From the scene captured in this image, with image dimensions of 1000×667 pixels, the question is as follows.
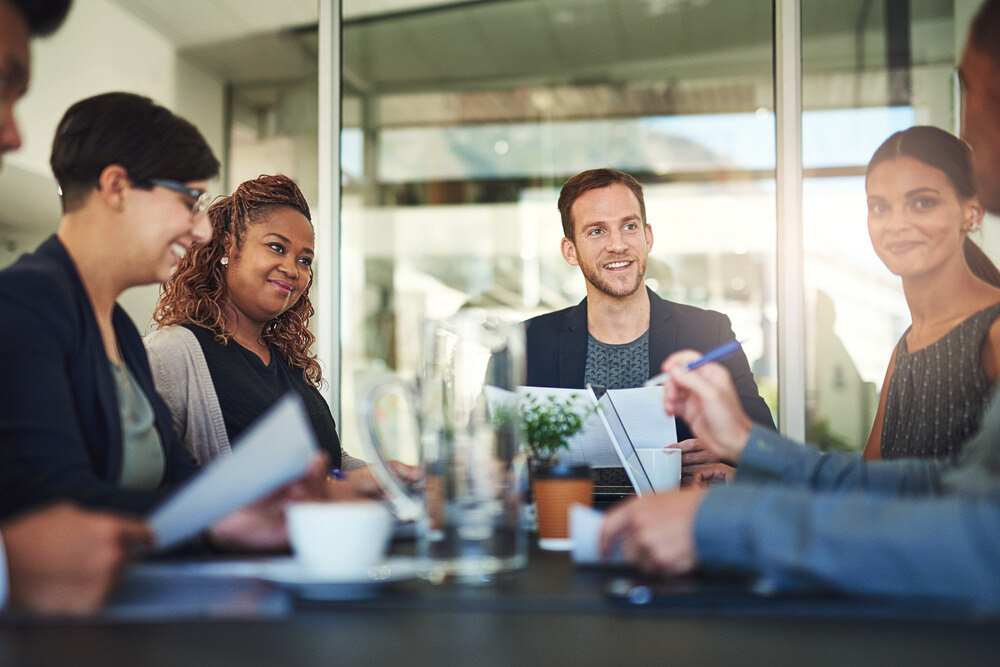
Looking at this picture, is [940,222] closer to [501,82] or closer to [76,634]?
[76,634]

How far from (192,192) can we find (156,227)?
9 cm

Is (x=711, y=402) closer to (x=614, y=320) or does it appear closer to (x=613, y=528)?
(x=613, y=528)

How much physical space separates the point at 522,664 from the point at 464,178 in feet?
22.5

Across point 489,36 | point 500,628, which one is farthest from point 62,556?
point 489,36

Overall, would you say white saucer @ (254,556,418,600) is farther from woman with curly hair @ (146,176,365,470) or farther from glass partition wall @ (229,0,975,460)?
glass partition wall @ (229,0,975,460)

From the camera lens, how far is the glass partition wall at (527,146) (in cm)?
538

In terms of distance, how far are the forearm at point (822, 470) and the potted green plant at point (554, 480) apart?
0.25m

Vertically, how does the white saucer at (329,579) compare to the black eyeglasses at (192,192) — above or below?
below

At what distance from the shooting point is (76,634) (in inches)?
28.9

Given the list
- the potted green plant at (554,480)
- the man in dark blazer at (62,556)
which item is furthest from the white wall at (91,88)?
the man in dark blazer at (62,556)

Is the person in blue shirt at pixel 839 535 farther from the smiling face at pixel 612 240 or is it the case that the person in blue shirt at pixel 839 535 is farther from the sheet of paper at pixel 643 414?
the smiling face at pixel 612 240

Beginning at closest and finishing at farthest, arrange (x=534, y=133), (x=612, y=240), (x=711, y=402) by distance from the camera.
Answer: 1. (x=711, y=402)
2. (x=612, y=240)
3. (x=534, y=133)

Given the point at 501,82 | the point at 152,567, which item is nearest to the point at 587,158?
the point at 501,82

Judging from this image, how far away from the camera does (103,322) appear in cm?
150
